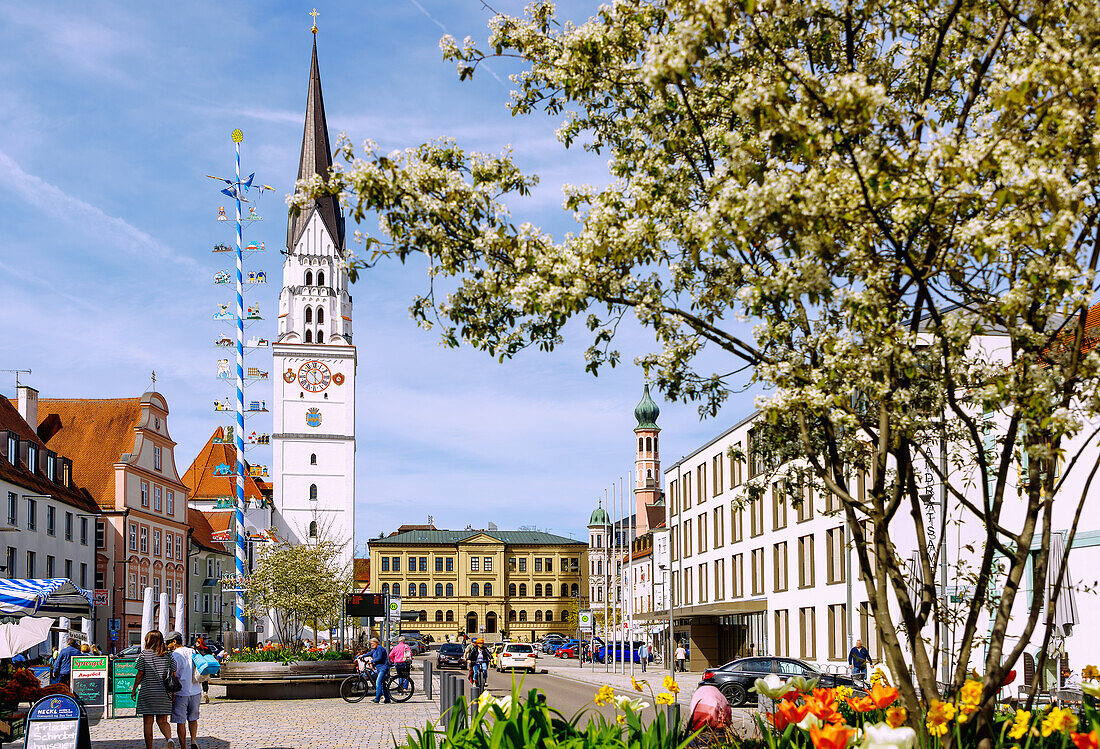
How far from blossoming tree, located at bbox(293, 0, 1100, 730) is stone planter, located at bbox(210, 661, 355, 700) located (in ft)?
79.8

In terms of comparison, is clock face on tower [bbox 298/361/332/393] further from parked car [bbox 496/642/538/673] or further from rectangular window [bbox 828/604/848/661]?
rectangular window [bbox 828/604/848/661]

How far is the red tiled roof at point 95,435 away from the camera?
68125 mm

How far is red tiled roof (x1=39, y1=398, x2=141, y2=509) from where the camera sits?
2682 inches

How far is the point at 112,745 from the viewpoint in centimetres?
1788

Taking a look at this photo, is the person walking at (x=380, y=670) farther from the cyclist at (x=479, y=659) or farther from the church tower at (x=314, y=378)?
the church tower at (x=314, y=378)

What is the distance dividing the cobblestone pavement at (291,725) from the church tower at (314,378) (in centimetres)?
7337

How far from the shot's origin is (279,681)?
30.2m

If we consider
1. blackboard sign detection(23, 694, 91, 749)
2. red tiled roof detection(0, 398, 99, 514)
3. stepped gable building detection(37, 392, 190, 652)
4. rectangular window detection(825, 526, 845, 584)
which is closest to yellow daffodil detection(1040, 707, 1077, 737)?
blackboard sign detection(23, 694, 91, 749)

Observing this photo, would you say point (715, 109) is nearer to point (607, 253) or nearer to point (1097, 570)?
point (607, 253)

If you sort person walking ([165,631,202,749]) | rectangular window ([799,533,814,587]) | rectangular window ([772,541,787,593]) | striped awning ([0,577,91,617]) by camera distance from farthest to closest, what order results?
rectangular window ([772,541,787,593]), rectangular window ([799,533,814,587]), striped awning ([0,577,91,617]), person walking ([165,631,202,749])

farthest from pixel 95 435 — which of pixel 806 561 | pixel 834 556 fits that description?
pixel 834 556

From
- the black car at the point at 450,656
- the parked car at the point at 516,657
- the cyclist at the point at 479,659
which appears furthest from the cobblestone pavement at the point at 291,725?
the black car at the point at 450,656

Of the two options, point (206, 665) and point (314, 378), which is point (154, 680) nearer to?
point (206, 665)

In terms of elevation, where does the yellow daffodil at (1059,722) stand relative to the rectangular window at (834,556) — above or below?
above
